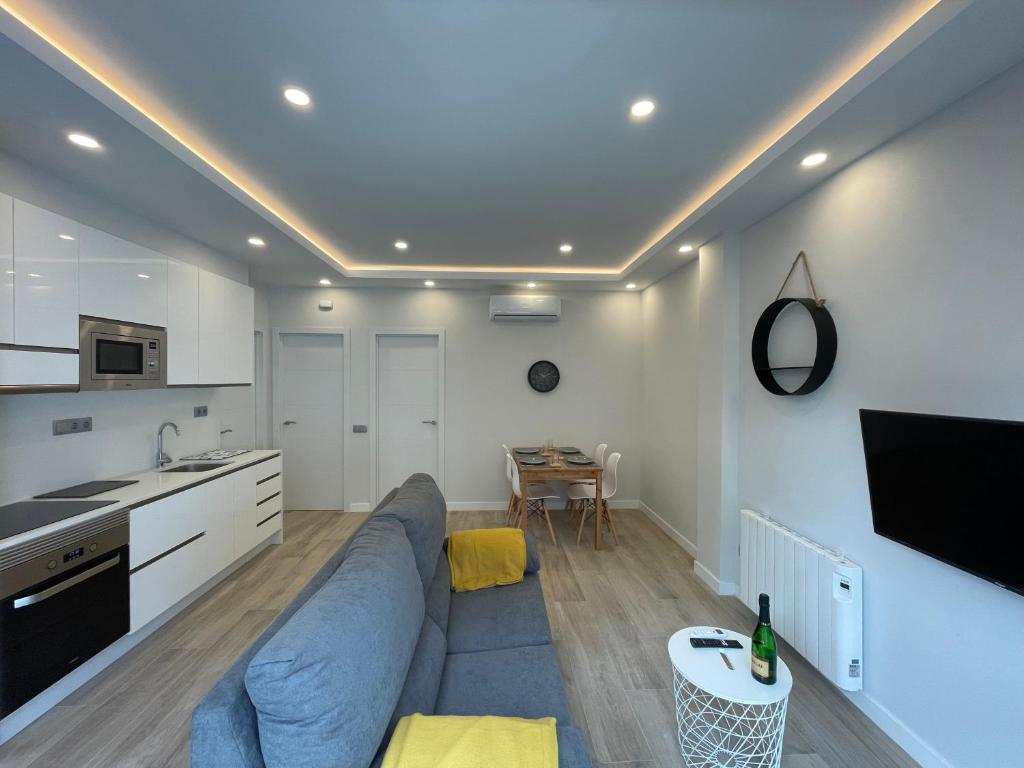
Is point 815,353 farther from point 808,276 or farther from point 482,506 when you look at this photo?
point 482,506

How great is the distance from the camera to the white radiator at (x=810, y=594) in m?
1.85

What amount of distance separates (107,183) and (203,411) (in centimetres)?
183

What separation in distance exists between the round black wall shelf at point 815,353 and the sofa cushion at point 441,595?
2.17m

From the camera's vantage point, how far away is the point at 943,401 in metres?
1.58

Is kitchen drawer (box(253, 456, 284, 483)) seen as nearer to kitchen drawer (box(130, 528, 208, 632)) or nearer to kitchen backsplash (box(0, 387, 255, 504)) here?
kitchen backsplash (box(0, 387, 255, 504))

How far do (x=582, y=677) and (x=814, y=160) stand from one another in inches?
114

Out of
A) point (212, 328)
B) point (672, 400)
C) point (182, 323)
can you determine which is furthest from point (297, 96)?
point (672, 400)

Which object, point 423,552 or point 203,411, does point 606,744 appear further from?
point 203,411

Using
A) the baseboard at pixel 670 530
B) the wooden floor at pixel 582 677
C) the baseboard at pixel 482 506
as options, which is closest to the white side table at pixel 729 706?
the wooden floor at pixel 582 677

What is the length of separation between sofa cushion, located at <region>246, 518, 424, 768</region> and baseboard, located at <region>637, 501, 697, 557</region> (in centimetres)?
317

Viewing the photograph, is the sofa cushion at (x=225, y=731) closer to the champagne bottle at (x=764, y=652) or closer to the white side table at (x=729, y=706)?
the white side table at (x=729, y=706)

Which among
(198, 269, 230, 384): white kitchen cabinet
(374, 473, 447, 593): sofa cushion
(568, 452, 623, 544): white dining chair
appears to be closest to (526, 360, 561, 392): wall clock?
(568, 452, 623, 544): white dining chair

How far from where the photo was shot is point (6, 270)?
5.81 feet

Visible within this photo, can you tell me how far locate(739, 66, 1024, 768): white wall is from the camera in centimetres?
139
